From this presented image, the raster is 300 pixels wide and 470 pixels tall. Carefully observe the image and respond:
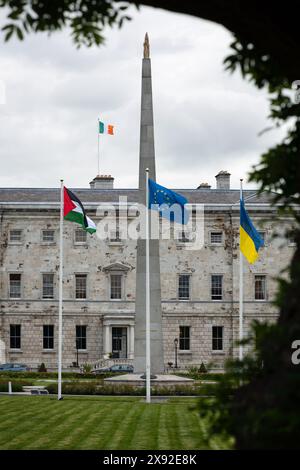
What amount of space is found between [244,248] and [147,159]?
264 inches

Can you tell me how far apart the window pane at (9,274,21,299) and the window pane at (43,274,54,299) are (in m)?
1.86

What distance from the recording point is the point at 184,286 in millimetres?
74500

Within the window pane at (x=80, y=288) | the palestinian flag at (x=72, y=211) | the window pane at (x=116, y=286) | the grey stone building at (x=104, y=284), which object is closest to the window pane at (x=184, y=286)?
the grey stone building at (x=104, y=284)

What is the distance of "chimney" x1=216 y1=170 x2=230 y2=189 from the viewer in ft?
261

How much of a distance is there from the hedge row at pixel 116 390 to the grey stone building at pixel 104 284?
29330mm

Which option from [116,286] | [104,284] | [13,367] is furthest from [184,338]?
[13,367]

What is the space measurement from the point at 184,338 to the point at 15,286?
13177 mm

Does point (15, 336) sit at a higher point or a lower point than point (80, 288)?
lower

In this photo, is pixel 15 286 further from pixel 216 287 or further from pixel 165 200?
pixel 165 200

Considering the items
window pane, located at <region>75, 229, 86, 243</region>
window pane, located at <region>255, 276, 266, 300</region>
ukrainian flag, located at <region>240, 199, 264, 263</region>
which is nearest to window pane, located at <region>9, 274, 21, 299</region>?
window pane, located at <region>75, 229, 86, 243</region>

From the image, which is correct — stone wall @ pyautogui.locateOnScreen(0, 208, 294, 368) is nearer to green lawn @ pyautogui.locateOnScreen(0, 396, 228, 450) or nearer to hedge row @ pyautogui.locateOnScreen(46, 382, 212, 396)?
hedge row @ pyautogui.locateOnScreen(46, 382, 212, 396)

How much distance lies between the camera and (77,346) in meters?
72.5

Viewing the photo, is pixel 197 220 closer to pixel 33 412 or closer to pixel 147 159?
pixel 147 159

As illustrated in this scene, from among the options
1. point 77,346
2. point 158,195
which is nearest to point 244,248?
point 158,195
